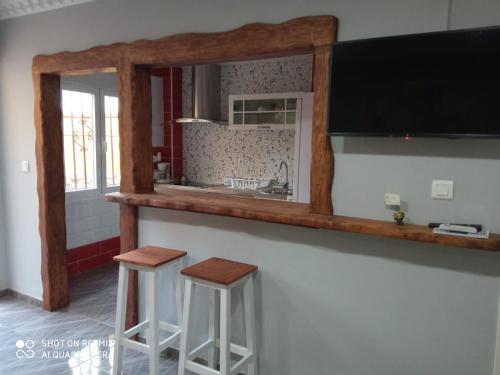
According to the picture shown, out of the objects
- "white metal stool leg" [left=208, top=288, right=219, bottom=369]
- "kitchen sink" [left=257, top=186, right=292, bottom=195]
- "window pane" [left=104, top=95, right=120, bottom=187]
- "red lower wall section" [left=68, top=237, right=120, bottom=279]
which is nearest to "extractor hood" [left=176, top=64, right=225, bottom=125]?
"window pane" [left=104, top=95, right=120, bottom=187]

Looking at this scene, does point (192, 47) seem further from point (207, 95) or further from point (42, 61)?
point (207, 95)

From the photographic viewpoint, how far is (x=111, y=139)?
4324 mm

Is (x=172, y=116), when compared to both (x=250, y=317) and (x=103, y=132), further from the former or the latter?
(x=250, y=317)

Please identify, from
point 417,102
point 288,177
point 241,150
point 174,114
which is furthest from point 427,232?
point 174,114

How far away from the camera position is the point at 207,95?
15.3ft

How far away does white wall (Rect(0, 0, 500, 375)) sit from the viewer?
1.64 m

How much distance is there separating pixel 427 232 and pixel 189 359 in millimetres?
1379

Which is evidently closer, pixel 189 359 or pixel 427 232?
pixel 427 232

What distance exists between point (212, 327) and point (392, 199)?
49.6 inches

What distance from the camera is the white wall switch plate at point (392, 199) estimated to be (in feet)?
5.74

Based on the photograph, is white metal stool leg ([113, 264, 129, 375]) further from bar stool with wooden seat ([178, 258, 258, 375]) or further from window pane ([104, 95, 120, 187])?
window pane ([104, 95, 120, 187])

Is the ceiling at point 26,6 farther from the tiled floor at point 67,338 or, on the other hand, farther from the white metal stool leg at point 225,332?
the tiled floor at point 67,338

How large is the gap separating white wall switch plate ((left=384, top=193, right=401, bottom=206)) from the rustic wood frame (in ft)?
0.91

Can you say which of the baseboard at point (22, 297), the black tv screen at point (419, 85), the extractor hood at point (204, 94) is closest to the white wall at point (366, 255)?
the black tv screen at point (419, 85)
